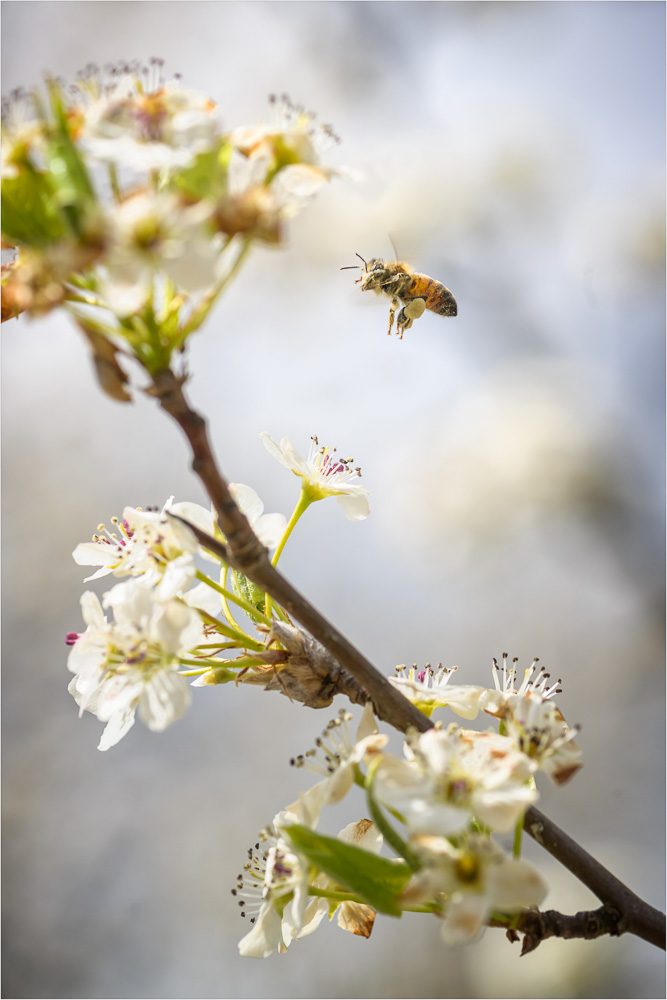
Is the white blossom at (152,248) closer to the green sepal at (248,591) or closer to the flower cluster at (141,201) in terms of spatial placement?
the flower cluster at (141,201)

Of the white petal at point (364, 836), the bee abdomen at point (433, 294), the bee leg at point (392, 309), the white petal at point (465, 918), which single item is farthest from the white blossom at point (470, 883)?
the bee abdomen at point (433, 294)

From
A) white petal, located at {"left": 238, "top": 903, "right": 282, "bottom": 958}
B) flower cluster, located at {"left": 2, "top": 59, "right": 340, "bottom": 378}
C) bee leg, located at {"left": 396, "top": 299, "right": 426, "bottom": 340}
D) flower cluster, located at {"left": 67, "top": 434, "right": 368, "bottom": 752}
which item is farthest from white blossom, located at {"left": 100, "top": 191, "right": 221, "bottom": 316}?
bee leg, located at {"left": 396, "top": 299, "right": 426, "bottom": 340}

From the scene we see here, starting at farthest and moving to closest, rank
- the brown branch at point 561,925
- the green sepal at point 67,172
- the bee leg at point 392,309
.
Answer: the bee leg at point 392,309 → the brown branch at point 561,925 → the green sepal at point 67,172

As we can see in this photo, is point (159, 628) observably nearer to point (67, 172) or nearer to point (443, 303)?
point (67, 172)

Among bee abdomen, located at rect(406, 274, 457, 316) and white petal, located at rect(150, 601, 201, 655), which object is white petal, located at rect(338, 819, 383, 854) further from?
bee abdomen, located at rect(406, 274, 457, 316)

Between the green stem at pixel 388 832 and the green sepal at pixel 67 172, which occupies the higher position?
the green sepal at pixel 67 172

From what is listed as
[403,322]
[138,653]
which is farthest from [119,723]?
[403,322]
